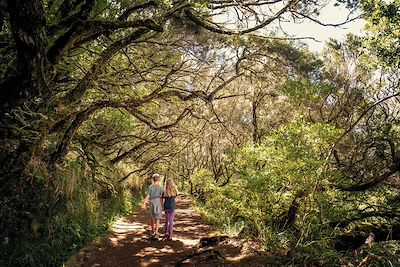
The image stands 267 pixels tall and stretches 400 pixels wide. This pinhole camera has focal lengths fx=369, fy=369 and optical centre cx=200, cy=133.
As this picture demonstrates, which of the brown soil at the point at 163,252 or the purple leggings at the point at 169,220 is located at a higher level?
the purple leggings at the point at 169,220

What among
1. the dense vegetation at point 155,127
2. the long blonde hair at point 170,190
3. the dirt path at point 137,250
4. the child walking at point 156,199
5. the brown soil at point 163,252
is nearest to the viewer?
the dense vegetation at point 155,127

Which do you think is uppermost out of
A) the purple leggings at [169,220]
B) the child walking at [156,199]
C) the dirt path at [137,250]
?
the child walking at [156,199]

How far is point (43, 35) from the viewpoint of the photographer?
179 inches

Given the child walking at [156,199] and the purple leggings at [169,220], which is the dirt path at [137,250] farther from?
the child walking at [156,199]

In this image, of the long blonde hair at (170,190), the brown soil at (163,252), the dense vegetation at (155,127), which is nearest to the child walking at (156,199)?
the long blonde hair at (170,190)

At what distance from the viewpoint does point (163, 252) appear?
8555 mm

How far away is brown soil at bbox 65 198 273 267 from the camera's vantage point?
6.70 m

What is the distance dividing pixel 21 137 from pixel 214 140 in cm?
1921

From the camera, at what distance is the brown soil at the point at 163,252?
22.0 ft

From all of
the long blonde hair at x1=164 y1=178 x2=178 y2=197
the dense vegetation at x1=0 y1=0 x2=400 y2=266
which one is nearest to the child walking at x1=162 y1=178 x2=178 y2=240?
the long blonde hair at x1=164 y1=178 x2=178 y2=197

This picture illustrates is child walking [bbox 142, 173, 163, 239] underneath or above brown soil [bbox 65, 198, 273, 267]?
above

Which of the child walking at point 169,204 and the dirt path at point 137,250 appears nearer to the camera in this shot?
the dirt path at point 137,250

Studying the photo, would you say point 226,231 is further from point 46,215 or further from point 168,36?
point 168,36

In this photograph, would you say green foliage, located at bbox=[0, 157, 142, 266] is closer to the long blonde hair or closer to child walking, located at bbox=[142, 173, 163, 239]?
child walking, located at bbox=[142, 173, 163, 239]
